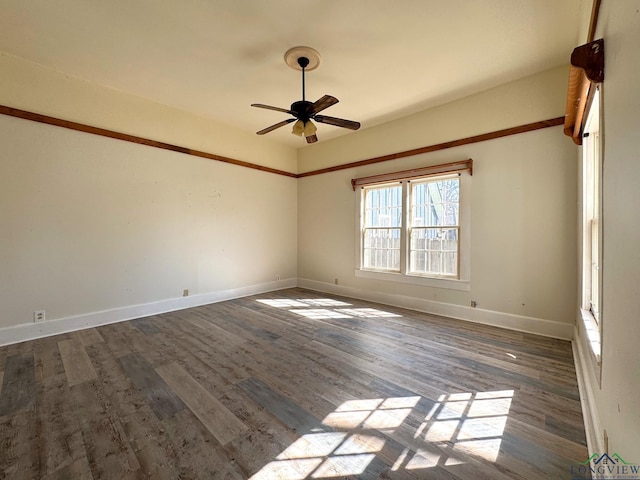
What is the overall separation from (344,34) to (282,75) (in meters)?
1.00

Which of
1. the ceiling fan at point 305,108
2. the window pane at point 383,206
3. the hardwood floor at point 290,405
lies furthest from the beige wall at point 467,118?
the hardwood floor at point 290,405

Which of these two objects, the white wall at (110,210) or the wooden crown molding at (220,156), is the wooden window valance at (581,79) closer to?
the wooden crown molding at (220,156)

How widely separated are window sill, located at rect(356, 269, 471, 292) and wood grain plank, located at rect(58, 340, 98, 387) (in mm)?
3920

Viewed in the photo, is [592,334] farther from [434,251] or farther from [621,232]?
[434,251]

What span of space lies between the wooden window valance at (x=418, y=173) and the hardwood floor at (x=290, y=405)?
7.35 ft

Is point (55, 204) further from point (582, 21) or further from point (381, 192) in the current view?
point (582, 21)

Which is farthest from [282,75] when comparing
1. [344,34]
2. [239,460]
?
[239,460]

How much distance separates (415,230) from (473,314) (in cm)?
149

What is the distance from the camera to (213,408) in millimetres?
1902

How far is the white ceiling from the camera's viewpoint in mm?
2332

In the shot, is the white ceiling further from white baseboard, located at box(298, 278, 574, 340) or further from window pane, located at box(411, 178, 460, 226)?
white baseboard, located at box(298, 278, 574, 340)

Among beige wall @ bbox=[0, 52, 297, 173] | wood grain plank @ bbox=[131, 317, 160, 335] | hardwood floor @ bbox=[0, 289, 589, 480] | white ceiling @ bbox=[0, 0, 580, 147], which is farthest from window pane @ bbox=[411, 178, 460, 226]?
wood grain plank @ bbox=[131, 317, 160, 335]

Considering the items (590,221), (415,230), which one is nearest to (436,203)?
(415,230)

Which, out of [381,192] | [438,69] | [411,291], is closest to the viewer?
[438,69]
